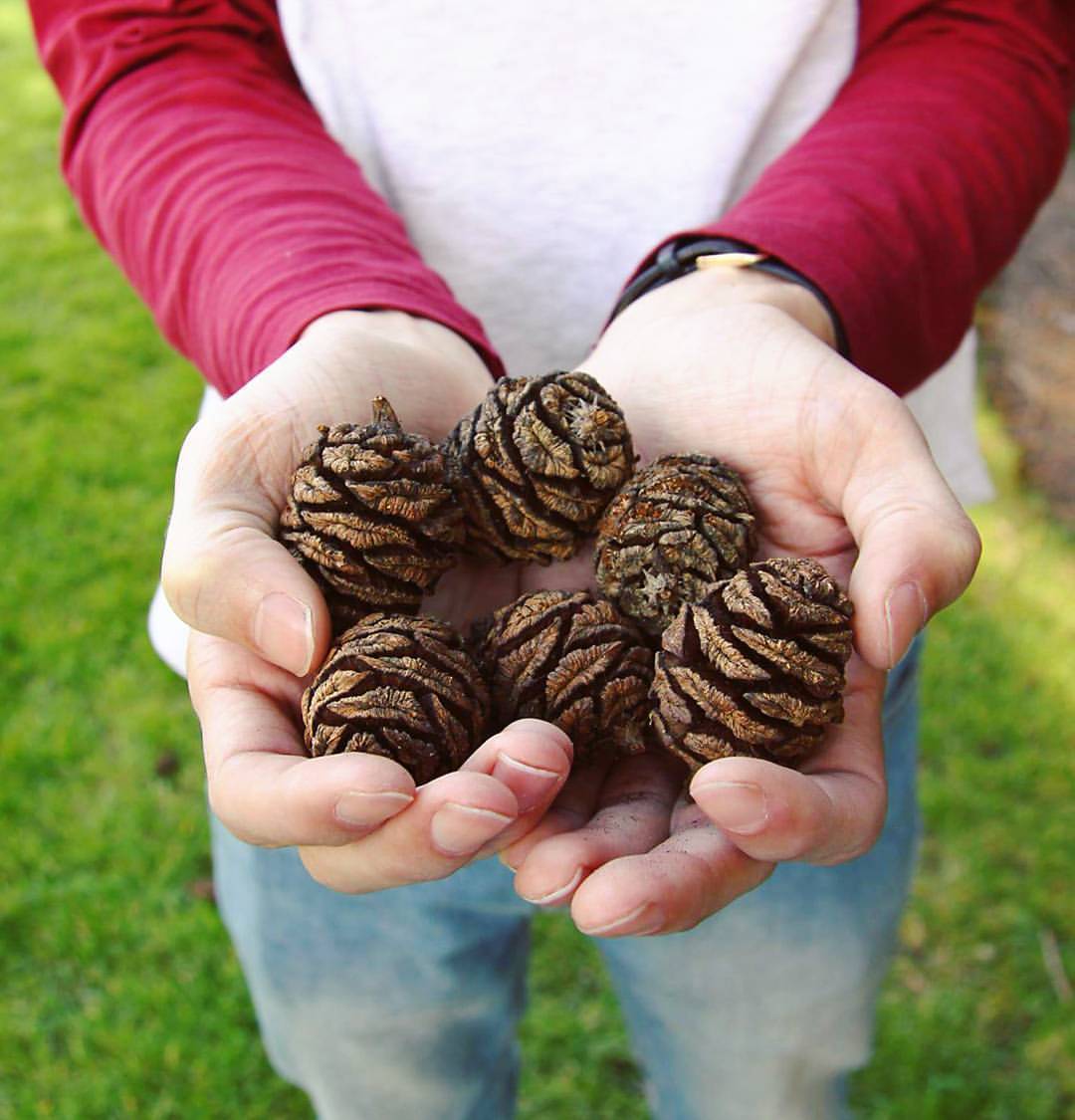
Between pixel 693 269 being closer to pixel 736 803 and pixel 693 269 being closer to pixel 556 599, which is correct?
pixel 556 599

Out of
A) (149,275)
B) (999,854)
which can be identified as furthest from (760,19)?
(999,854)

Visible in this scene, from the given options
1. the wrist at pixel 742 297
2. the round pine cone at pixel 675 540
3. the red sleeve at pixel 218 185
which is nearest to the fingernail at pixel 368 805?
the round pine cone at pixel 675 540

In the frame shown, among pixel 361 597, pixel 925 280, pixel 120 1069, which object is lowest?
pixel 120 1069

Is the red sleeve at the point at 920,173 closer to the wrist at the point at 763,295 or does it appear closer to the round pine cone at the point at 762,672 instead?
the wrist at the point at 763,295

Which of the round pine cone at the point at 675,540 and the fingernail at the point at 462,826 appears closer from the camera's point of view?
the fingernail at the point at 462,826

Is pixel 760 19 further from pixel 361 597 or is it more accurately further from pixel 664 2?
pixel 361 597
